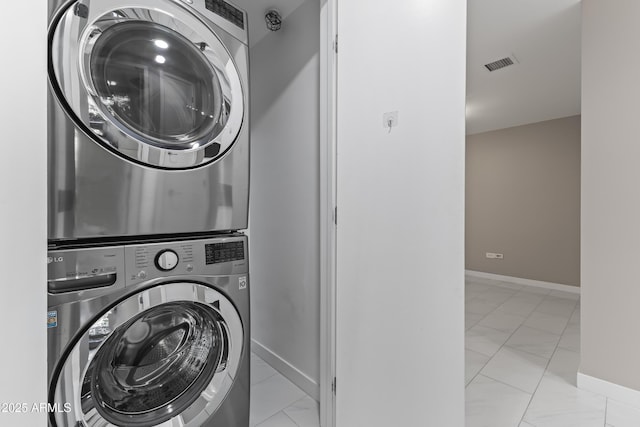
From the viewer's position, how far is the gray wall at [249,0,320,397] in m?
1.68

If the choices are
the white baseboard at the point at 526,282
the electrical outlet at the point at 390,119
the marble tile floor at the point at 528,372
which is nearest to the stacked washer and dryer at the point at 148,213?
the electrical outlet at the point at 390,119

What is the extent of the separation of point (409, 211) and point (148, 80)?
3.55 feet

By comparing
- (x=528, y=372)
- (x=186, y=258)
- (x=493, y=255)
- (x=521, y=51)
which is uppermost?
(x=521, y=51)

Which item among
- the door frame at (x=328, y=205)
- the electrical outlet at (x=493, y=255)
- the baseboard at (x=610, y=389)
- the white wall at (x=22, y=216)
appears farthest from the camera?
the electrical outlet at (x=493, y=255)

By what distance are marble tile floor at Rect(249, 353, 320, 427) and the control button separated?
1.07m

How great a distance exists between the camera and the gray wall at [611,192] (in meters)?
1.57

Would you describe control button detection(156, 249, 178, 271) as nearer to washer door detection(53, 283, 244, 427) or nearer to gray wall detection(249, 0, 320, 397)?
washer door detection(53, 283, 244, 427)

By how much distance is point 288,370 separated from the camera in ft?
6.09

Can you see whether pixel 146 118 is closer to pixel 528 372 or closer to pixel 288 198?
pixel 288 198

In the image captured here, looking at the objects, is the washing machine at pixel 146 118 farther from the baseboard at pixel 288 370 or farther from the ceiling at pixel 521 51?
the baseboard at pixel 288 370

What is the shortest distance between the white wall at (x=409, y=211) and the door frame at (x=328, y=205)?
115mm

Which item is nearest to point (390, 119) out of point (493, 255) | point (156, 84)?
point (156, 84)

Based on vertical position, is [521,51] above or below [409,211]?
above

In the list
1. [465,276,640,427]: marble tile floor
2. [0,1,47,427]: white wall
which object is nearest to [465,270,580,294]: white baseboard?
[465,276,640,427]: marble tile floor
